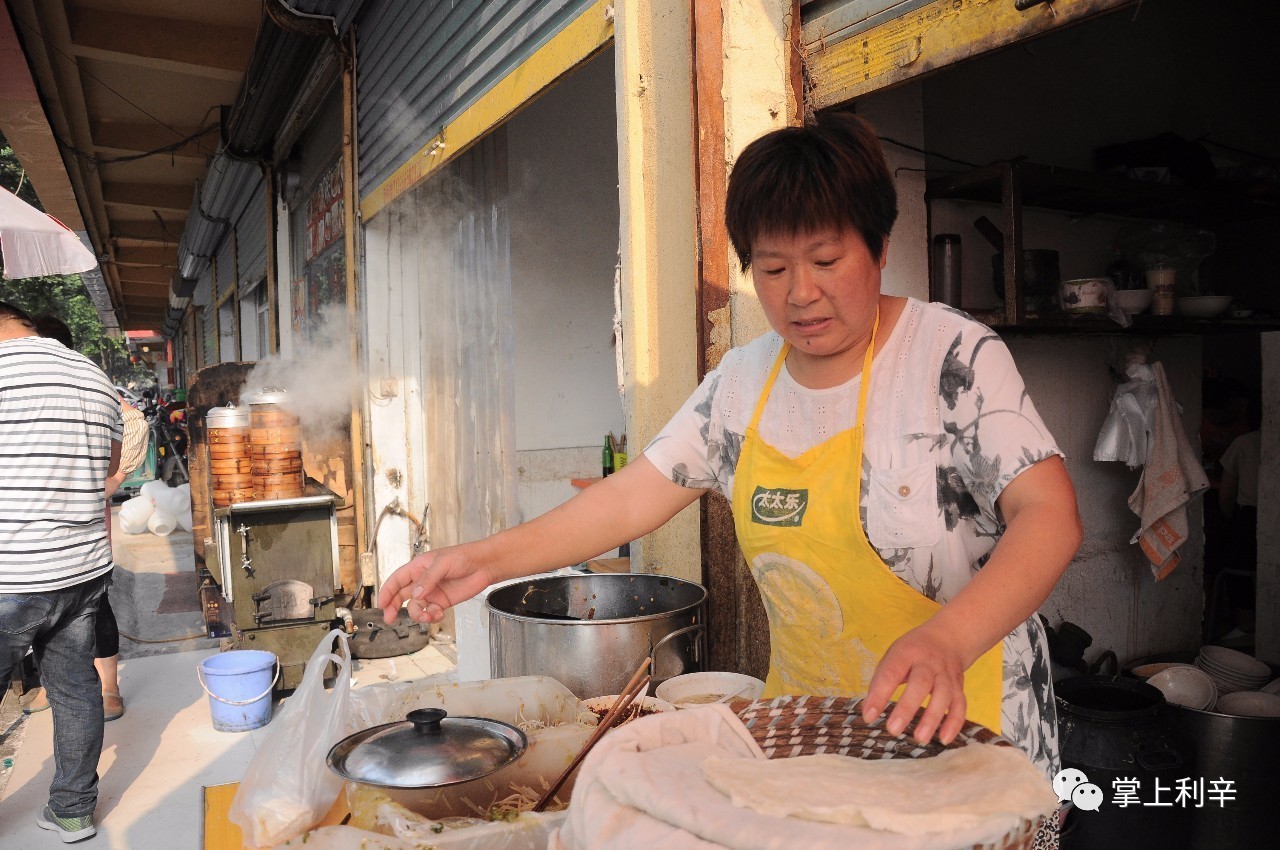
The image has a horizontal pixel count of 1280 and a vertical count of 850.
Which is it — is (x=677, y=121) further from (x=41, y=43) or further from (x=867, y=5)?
(x=41, y=43)

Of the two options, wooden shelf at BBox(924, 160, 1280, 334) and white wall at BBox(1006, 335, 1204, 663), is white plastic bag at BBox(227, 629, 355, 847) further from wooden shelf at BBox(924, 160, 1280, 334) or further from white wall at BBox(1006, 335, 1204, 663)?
white wall at BBox(1006, 335, 1204, 663)

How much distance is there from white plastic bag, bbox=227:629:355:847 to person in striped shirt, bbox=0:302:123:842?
3.13 meters

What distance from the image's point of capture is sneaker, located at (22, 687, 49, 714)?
6.14 m

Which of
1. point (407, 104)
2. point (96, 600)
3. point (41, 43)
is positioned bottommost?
point (96, 600)

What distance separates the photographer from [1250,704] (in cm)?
394

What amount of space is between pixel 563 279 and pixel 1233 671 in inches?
192

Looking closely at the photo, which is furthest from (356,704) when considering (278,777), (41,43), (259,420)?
(41,43)

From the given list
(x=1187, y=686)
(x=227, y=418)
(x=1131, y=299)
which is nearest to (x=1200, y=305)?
(x=1131, y=299)

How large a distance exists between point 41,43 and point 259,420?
4331 mm

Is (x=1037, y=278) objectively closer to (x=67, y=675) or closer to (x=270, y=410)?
(x=67, y=675)

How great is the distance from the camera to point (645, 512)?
213cm

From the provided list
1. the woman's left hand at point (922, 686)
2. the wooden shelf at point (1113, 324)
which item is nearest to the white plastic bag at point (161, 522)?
the wooden shelf at point (1113, 324)

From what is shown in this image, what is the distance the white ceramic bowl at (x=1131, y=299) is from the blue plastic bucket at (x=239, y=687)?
5.43 metres

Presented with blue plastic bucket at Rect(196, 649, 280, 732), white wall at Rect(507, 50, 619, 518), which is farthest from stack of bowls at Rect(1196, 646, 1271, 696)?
blue plastic bucket at Rect(196, 649, 280, 732)
